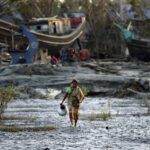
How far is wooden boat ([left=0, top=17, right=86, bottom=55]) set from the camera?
35.1m

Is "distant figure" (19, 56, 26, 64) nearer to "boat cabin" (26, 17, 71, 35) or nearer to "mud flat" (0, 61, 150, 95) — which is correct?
"mud flat" (0, 61, 150, 95)

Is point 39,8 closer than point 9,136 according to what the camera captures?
No

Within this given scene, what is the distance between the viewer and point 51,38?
39406 mm

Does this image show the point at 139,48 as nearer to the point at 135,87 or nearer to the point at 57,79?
the point at 57,79

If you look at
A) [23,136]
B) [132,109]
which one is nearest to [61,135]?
[23,136]

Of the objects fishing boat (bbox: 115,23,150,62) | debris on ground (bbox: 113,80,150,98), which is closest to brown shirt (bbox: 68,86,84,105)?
debris on ground (bbox: 113,80,150,98)

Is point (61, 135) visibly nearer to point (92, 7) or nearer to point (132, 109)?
point (132, 109)

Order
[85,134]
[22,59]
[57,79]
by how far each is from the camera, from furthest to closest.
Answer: [22,59], [57,79], [85,134]

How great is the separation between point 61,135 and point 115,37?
1974 inches

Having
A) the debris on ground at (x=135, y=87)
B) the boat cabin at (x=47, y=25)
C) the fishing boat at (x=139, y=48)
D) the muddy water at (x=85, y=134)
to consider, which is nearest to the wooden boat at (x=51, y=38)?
the boat cabin at (x=47, y=25)

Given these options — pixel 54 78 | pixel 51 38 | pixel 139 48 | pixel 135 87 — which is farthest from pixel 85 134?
pixel 139 48

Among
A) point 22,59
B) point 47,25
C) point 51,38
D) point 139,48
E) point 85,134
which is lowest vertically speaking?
point 85,134

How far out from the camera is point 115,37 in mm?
59250

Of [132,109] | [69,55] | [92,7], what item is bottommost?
[132,109]
